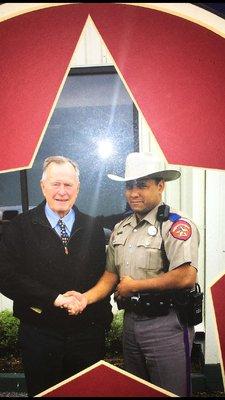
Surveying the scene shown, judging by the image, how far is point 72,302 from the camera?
1.78 meters

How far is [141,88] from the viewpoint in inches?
70.2

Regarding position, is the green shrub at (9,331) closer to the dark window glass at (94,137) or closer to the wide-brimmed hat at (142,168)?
the dark window glass at (94,137)

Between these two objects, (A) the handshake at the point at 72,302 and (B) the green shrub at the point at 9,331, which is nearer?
(A) the handshake at the point at 72,302

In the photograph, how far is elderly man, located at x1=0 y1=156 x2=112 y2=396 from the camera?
1.79 metres

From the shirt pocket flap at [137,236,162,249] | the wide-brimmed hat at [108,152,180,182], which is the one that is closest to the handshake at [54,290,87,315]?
the shirt pocket flap at [137,236,162,249]

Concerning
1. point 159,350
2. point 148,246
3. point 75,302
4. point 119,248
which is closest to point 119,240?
point 119,248

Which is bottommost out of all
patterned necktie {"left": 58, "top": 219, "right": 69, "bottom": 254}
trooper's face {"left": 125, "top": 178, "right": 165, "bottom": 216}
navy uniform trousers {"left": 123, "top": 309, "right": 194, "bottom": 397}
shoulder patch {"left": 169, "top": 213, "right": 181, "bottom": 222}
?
navy uniform trousers {"left": 123, "top": 309, "right": 194, "bottom": 397}

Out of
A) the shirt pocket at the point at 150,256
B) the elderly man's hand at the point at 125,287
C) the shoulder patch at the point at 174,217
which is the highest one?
the shoulder patch at the point at 174,217

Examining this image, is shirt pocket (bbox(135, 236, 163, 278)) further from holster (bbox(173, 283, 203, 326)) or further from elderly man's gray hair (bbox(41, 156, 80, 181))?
elderly man's gray hair (bbox(41, 156, 80, 181))

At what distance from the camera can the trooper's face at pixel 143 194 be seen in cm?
178

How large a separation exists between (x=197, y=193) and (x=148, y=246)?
372 mm

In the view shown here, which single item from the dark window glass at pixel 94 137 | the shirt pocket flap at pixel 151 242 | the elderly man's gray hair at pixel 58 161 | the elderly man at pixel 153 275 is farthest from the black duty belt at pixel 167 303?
the elderly man's gray hair at pixel 58 161

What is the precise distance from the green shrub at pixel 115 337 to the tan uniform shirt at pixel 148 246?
230 mm

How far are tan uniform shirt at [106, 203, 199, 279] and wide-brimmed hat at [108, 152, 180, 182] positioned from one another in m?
0.17
